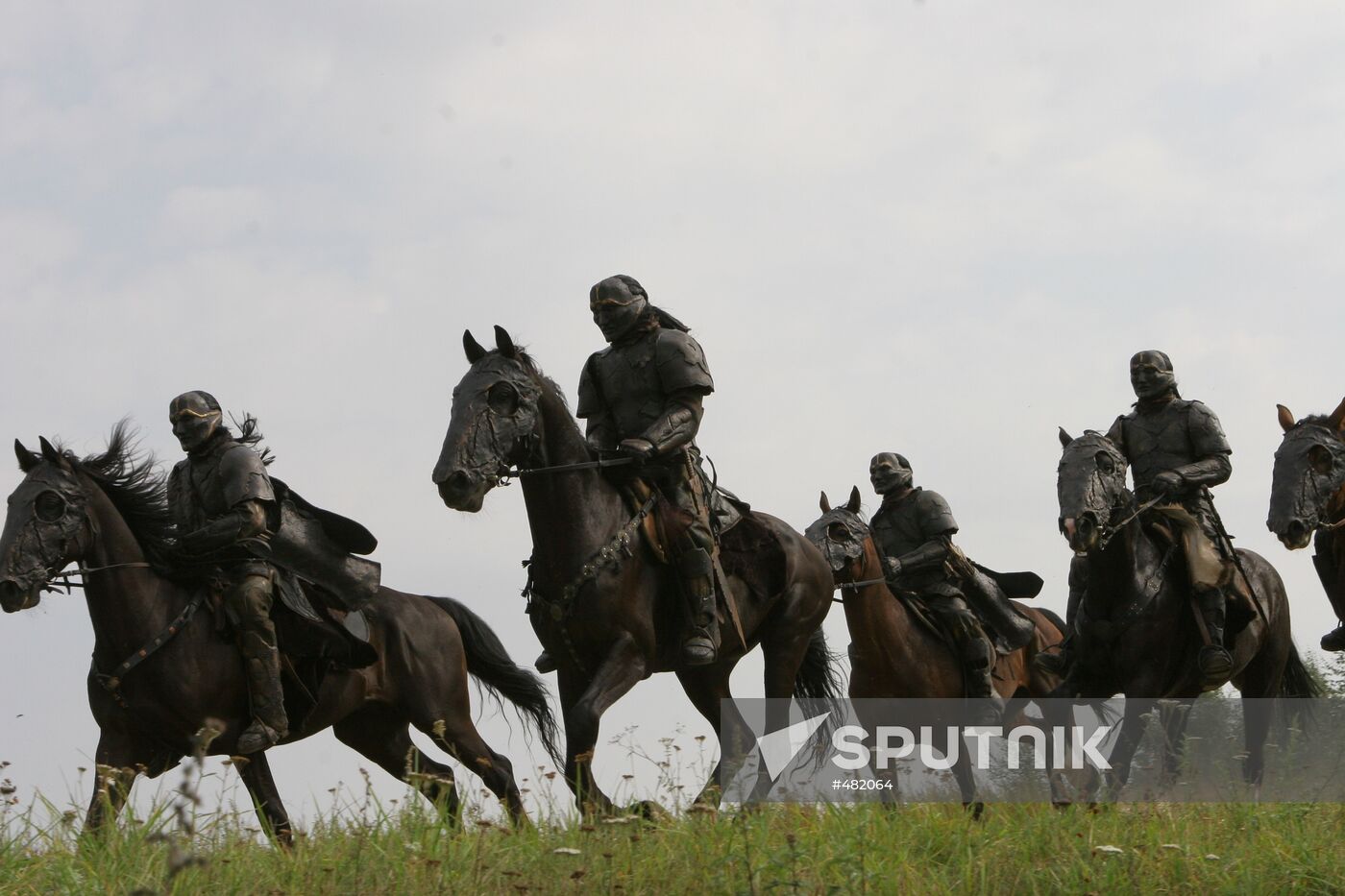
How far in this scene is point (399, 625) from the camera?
38.5 feet

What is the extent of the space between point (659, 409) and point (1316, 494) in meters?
4.13

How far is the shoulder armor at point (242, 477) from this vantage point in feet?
35.0

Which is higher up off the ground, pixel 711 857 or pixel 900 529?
pixel 900 529

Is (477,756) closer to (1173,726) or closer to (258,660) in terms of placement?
(258,660)

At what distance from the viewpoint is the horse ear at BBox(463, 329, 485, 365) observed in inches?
382

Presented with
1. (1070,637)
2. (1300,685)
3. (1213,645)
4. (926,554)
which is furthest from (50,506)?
(1300,685)

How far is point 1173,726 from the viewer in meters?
11.6

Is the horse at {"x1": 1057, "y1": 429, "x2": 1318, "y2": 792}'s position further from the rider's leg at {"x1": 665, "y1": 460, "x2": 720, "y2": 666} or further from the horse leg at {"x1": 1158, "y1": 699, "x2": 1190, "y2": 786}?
the rider's leg at {"x1": 665, "y1": 460, "x2": 720, "y2": 666}

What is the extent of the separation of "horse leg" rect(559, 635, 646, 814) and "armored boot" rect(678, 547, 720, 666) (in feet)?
1.11

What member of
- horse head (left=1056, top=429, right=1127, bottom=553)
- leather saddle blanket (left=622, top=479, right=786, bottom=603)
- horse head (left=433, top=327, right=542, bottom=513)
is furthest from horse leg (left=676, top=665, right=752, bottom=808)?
horse head (left=1056, top=429, right=1127, bottom=553)

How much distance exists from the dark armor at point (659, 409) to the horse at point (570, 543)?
200mm

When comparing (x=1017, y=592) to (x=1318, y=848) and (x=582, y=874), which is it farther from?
(x=582, y=874)

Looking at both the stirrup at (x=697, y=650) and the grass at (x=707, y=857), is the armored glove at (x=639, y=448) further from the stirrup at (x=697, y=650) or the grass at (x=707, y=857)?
the grass at (x=707, y=857)

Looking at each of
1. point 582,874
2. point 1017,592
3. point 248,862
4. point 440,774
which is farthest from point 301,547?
point 1017,592
